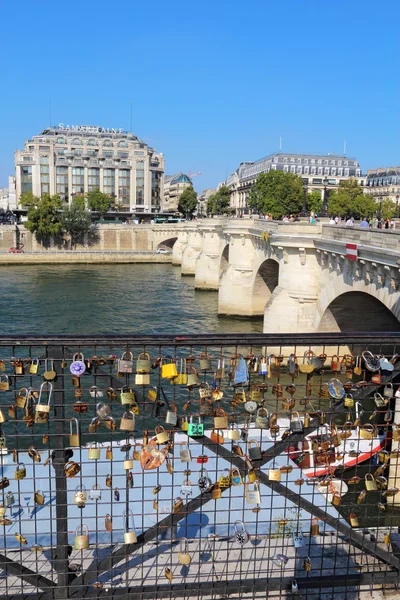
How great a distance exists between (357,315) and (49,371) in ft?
63.7

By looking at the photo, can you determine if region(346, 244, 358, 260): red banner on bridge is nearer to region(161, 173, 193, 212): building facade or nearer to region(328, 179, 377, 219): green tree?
region(328, 179, 377, 219): green tree

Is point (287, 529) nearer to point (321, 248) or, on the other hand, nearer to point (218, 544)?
point (218, 544)

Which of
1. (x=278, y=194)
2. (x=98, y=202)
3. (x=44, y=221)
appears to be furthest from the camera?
(x=98, y=202)

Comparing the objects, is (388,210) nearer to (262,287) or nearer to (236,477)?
(262,287)

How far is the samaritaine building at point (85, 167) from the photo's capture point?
98000 mm

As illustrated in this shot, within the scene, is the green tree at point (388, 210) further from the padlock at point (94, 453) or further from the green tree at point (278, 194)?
the padlock at point (94, 453)

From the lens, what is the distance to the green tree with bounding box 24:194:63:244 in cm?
6988

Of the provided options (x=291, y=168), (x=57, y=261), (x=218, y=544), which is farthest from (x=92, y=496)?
(x=291, y=168)

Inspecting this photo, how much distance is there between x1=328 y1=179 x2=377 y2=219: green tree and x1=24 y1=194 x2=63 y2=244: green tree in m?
35.1

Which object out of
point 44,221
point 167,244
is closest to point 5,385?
point 44,221

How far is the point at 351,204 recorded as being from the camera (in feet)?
237

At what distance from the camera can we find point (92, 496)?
154 inches

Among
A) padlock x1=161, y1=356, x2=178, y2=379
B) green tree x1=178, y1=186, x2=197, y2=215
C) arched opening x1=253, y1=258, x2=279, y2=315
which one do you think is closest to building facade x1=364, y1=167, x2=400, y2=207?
green tree x1=178, y1=186, x2=197, y2=215

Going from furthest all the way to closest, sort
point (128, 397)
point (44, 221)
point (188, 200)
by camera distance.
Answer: point (188, 200) < point (44, 221) < point (128, 397)
